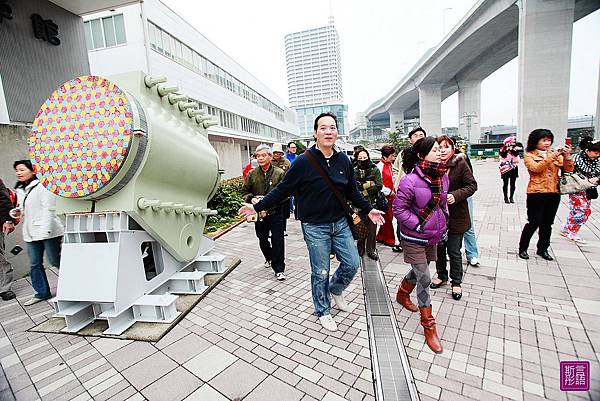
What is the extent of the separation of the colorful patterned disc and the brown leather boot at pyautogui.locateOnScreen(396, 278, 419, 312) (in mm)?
3116

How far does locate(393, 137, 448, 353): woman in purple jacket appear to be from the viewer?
262 centimetres

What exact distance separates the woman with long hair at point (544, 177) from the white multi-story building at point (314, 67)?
12477cm

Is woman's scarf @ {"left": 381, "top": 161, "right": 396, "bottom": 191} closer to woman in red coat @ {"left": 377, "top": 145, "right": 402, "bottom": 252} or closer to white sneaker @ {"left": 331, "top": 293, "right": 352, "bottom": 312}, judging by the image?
woman in red coat @ {"left": 377, "top": 145, "right": 402, "bottom": 252}

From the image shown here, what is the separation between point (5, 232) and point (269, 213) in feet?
11.7

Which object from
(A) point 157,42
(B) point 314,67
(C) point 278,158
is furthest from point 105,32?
(B) point 314,67

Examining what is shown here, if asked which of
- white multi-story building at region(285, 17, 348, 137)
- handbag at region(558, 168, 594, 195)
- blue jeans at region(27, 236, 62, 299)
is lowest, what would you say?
blue jeans at region(27, 236, 62, 299)

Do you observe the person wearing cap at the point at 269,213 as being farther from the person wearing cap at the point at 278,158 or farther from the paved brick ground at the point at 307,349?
the person wearing cap at the point at 278,158

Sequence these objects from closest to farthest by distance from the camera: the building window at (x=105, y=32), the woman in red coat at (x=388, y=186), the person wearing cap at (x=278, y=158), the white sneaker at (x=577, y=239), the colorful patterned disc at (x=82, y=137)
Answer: the colorful patterned disc at (x=82, y=137) → the white sneaker at (x=577, y=239) → the woman in red coat at (x=388, y=186) → the person wearing cap at (x=278, y=158) → the building window at (x=105, y=32)

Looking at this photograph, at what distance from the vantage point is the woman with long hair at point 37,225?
3814mm

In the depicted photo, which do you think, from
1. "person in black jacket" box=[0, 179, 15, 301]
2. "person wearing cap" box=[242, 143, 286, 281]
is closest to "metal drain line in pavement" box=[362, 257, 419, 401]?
"person wearing cap" box=[242, 143, 286, 281]

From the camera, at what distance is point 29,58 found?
6512 millimetres

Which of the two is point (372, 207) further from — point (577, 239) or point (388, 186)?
point (577, 239)

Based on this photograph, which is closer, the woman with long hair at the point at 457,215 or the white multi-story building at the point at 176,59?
the woman with long hair at the point at 457,215

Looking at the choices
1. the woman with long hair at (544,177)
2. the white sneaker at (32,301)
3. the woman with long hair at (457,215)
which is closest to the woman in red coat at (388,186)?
the woman with long hair at (457,215)
